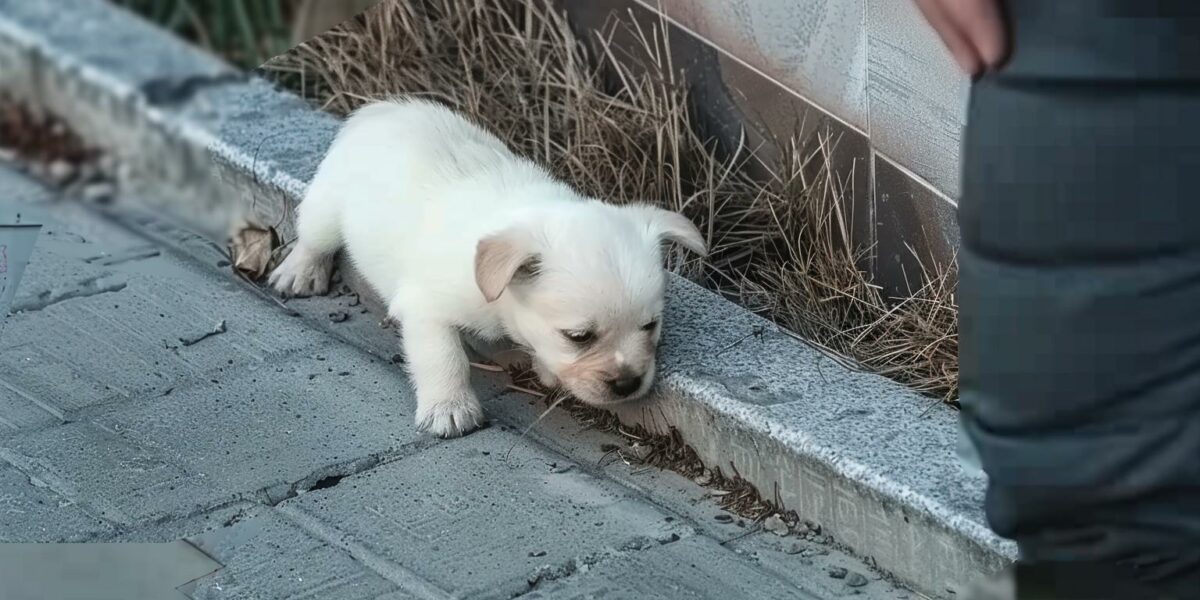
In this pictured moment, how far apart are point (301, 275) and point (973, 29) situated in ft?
10.3

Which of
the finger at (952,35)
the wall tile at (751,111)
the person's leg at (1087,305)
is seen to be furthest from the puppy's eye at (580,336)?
the finger at (952,35)

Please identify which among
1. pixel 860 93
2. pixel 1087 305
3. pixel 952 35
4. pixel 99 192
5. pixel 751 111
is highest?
pixel 99 192

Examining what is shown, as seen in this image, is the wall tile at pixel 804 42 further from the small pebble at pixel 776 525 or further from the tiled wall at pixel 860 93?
the small pebble at pixel 776 525

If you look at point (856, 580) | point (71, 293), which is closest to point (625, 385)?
point (856, 580)

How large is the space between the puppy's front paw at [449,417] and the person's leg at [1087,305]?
208 centimetres

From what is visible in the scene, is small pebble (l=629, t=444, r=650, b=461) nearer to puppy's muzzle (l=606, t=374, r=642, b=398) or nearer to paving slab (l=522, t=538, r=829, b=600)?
puppy's muzzle (l=606, t=374, r=642, b=398)

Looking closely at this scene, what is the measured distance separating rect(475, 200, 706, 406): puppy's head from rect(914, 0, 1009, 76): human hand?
6.41 ft

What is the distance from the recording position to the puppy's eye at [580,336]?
3129 mm

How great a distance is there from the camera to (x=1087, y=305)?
1147mm

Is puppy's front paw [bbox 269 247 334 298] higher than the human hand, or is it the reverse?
the human hand

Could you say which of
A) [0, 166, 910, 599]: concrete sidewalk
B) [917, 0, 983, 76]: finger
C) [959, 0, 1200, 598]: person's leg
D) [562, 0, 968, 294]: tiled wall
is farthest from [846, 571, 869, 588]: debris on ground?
[917, 0, 983, 76]: finger

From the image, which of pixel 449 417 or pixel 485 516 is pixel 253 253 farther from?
pixel 485 516

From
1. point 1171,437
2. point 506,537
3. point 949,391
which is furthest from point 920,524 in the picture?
point 1171,437

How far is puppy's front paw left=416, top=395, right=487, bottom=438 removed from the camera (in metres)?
3.25
